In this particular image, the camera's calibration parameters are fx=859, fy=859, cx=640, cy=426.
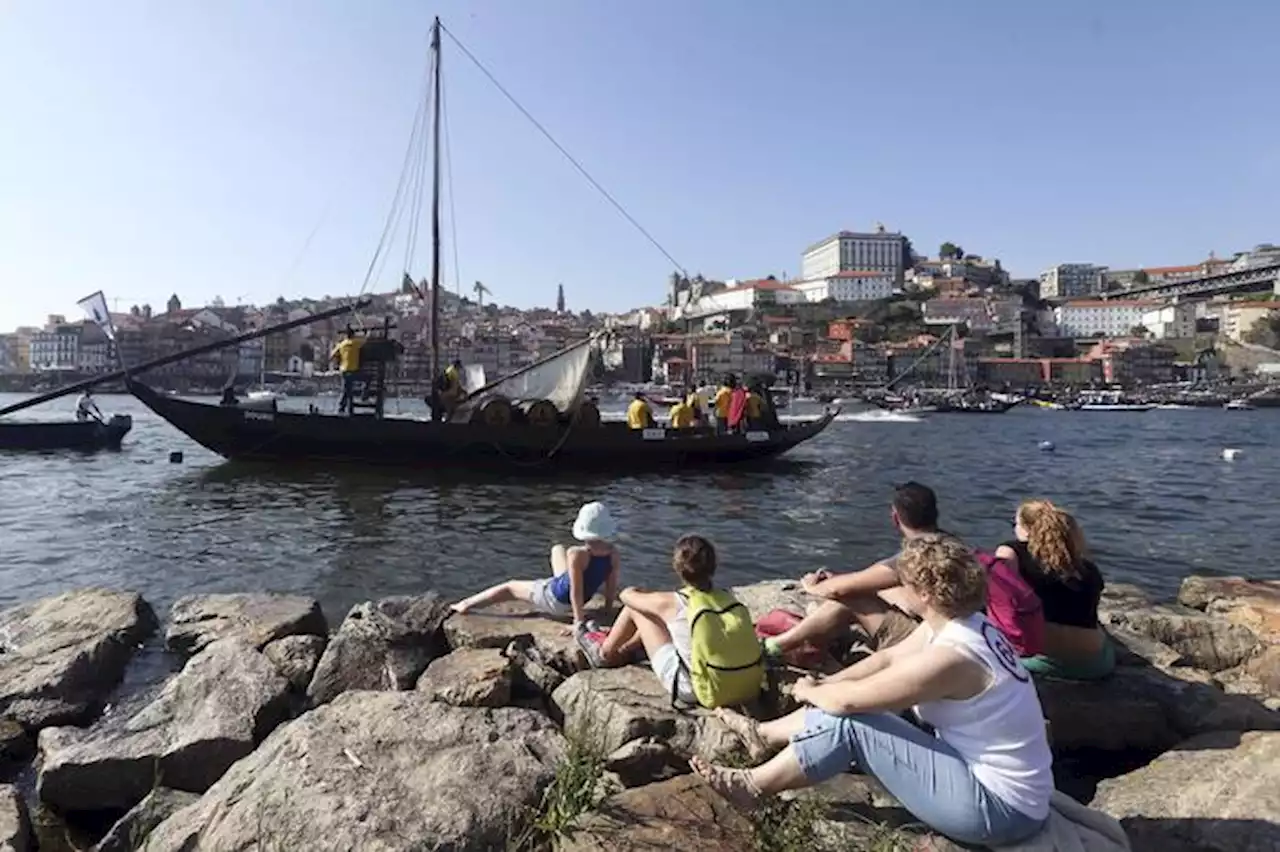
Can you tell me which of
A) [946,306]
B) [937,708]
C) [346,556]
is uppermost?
[946,306]

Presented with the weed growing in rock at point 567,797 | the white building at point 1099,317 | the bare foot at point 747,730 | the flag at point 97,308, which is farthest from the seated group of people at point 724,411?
the white building at point 1099,317

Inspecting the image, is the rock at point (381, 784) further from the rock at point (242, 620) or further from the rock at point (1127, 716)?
the rock at point (242, 620)

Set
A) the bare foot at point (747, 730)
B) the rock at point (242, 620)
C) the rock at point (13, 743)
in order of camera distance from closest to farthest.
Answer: the bare foot at point (747, 730) < the rock at point (13, 743) < the rock at point (242, 620)

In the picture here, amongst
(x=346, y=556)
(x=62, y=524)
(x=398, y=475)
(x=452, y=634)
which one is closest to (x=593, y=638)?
(x=452, y=634)

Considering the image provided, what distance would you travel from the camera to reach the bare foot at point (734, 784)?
3506 millimetres

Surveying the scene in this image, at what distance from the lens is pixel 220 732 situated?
16.8ft

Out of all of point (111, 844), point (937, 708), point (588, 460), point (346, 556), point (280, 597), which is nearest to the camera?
point (937, 708)

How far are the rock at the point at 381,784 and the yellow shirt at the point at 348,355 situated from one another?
19222 mm

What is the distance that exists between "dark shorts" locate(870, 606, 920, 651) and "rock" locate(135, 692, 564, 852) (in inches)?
75.5

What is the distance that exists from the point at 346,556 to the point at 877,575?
31.6 ft

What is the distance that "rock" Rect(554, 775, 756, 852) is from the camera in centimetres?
328

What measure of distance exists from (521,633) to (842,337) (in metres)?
147

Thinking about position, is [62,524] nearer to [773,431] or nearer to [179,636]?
[179,636]

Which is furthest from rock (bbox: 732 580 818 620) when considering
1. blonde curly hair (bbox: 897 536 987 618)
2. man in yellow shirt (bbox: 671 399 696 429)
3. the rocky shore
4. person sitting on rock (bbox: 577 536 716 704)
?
→ man in yellow shirt (bbox: 671 399 696 429)
